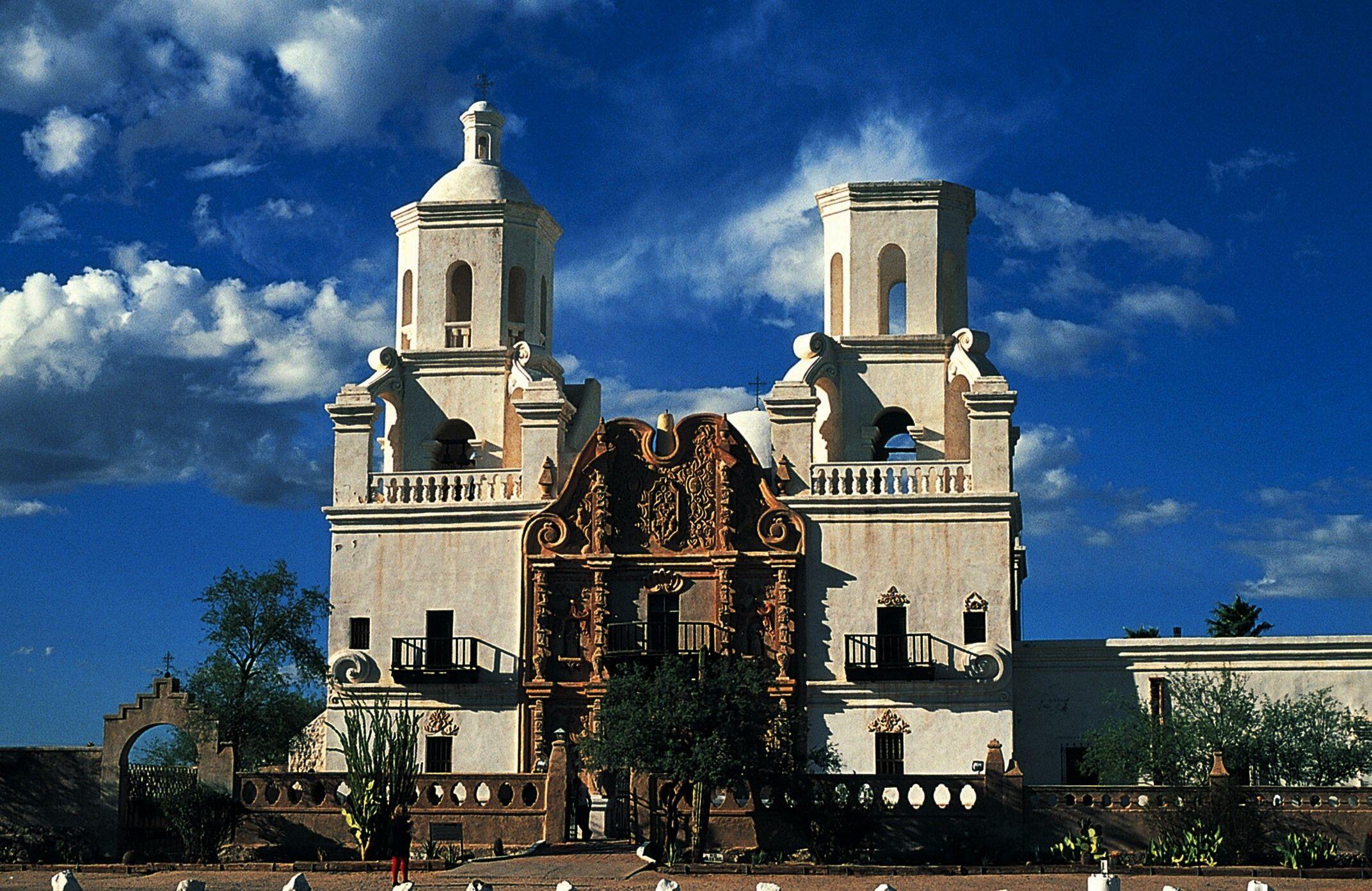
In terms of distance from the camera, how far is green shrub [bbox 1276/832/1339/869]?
3534 centimetres

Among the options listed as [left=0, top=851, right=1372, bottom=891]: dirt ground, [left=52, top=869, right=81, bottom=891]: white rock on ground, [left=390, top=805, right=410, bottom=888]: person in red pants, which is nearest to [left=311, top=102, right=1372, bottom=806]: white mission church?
[left=0, top=851, right=1372, bottom=891]: dirt ground

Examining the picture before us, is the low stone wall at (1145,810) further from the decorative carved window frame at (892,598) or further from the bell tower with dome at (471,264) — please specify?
the bell tower with dome at (471,264)

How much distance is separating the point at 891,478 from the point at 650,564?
19.2 ft

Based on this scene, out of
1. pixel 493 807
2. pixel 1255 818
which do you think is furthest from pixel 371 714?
pixel 1255 818

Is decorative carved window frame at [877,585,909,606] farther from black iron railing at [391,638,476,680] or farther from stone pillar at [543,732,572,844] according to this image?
black iron railing at [391,638,476,680]

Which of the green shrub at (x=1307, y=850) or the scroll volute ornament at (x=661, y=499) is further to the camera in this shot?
the scroll volute ornament at (x=661, y=499)

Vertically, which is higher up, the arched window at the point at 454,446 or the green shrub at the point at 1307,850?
the arched window at the point at 454,446

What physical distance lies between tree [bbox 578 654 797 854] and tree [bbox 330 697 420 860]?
3.57 metres

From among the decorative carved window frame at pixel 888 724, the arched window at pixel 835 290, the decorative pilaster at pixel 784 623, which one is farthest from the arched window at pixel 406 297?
the decorative carved window frame at pixel 888 724

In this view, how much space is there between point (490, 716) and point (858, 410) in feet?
37.1

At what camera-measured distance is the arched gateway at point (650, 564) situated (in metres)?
43.9

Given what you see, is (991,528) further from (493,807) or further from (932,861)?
(493,807)

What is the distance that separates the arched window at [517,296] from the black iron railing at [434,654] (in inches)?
346

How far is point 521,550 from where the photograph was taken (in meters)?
45.0
